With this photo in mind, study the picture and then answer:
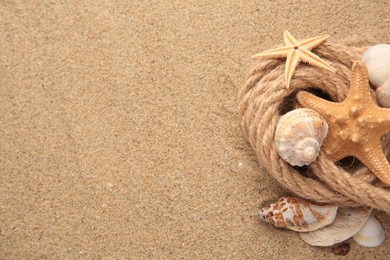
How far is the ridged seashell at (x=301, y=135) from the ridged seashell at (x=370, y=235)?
423 millimetres

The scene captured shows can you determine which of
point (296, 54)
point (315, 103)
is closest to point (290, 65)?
point (296, 54)

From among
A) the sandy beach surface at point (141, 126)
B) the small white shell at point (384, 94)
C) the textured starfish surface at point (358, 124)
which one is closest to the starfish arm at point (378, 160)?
the textured starfish surface at point (358, 124)

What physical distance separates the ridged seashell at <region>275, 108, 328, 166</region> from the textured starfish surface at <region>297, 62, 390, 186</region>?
0.16 feet

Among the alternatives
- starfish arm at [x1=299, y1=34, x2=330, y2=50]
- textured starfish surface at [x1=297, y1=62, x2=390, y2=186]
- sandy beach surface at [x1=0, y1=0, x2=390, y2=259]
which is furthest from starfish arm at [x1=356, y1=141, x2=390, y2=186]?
starfish arm at [x1=299, y1=34, x2=330, y2=50]

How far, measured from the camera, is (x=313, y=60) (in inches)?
53.4

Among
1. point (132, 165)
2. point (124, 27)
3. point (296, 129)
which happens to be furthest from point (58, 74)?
point (296, 129)

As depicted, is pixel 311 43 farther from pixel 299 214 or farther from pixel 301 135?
pixel 299 214

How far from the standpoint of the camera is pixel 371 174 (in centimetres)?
138

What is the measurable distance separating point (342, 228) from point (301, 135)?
454 millimetres

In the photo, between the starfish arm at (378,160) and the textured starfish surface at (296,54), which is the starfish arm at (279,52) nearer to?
the textured starfish surface at (296,54)

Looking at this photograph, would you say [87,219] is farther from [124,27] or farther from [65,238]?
[124,27]

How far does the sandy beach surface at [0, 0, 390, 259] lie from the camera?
5.11 feet

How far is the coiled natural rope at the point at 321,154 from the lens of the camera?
1.33 metres

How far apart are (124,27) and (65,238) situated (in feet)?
3.08
